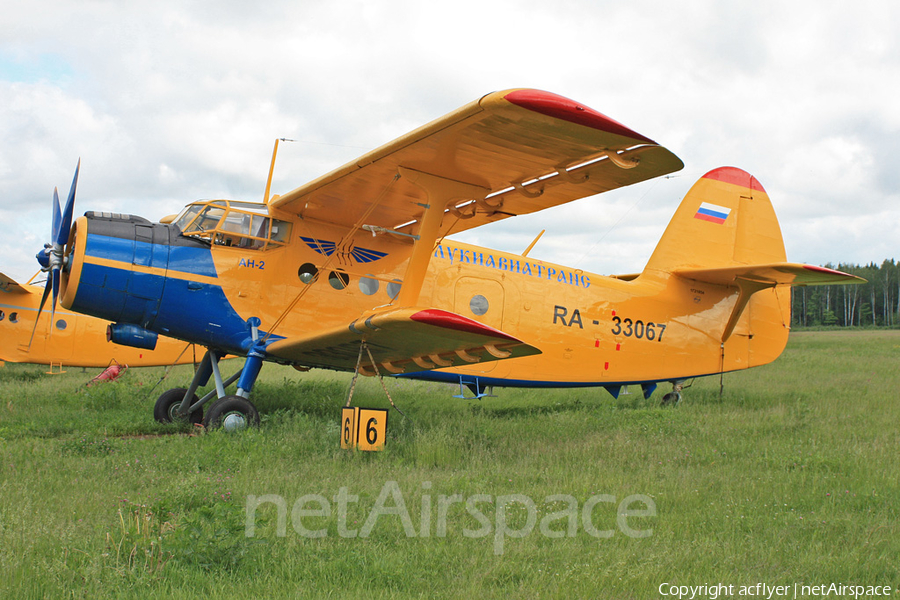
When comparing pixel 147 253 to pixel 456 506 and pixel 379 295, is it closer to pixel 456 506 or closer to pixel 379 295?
pixel 379 295

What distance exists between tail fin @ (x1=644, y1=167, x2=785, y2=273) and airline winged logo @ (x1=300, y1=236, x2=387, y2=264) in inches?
200

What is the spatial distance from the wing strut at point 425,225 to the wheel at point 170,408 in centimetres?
358

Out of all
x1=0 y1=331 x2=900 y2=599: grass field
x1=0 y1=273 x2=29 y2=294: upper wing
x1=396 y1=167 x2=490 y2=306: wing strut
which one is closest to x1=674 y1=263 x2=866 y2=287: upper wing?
x1=0 y1=331 x2=900 y2=599: grass field

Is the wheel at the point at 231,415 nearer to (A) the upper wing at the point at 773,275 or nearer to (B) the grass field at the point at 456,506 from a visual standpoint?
(B) the grass field at the point at 456,506

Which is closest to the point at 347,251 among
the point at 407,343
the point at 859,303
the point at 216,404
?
the point at 407,343

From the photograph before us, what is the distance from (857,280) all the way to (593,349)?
366cm

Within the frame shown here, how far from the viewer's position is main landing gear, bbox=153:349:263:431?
7.02 metres

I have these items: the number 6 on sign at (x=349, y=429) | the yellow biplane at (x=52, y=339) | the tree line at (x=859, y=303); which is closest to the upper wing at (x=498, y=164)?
the number 6 on sign at (x=349, y=429)

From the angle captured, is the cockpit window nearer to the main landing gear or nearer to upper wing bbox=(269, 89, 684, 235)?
upper wing bbox=(269, 89, 684, 235)

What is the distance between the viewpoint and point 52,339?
1399 cm

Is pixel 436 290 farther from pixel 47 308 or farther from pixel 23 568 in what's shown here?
pixel 47 308

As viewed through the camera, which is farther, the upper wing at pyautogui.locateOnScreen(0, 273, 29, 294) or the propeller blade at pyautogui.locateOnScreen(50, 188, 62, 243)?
the upper wing at pyautogui.locateOnScreen(0, 273, 29, 294)

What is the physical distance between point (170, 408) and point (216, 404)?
1.94m

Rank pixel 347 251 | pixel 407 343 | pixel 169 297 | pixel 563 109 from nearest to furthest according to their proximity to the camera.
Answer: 1. pixel 563 109
2. pixel 407 343
3. pixel 169 297
4. pixel 347 251
